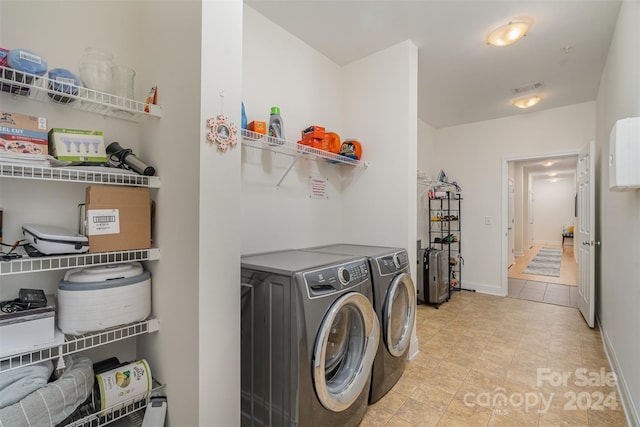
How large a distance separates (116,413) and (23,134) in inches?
46.6

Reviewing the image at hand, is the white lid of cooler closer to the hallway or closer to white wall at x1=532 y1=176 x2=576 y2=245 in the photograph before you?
the hallway

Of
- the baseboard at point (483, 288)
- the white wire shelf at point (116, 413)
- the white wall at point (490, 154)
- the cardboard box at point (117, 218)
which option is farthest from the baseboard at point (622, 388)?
the cardboard box at point (117, 218)

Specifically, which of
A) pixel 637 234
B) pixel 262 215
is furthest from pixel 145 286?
pixel 637 234

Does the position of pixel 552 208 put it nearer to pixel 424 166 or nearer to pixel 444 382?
pixel 424 166

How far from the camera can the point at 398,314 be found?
Result: 2.13m

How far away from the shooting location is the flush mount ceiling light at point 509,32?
220 centimetres

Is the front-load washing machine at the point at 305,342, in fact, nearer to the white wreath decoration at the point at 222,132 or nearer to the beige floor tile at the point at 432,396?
the beige floor tile at the point at 432,396

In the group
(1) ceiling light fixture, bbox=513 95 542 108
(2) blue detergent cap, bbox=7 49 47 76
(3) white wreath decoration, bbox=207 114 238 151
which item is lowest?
(3) white wreath decoration, bbox=207 114 238 151

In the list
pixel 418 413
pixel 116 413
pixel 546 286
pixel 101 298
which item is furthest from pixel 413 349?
pixel 546 286

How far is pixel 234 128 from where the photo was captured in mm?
1274

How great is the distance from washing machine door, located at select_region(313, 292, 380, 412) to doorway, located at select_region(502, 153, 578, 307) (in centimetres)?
361

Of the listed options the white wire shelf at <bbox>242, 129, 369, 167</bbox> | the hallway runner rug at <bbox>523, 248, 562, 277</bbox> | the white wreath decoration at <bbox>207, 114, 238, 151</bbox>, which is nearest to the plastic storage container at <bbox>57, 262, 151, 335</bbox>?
the white wreath decoration at <bbox>207, 114, 238, 151</bbox>

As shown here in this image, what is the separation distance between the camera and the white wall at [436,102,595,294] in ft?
12.9

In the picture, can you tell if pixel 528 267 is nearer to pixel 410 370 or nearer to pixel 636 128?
pixel 410 370
